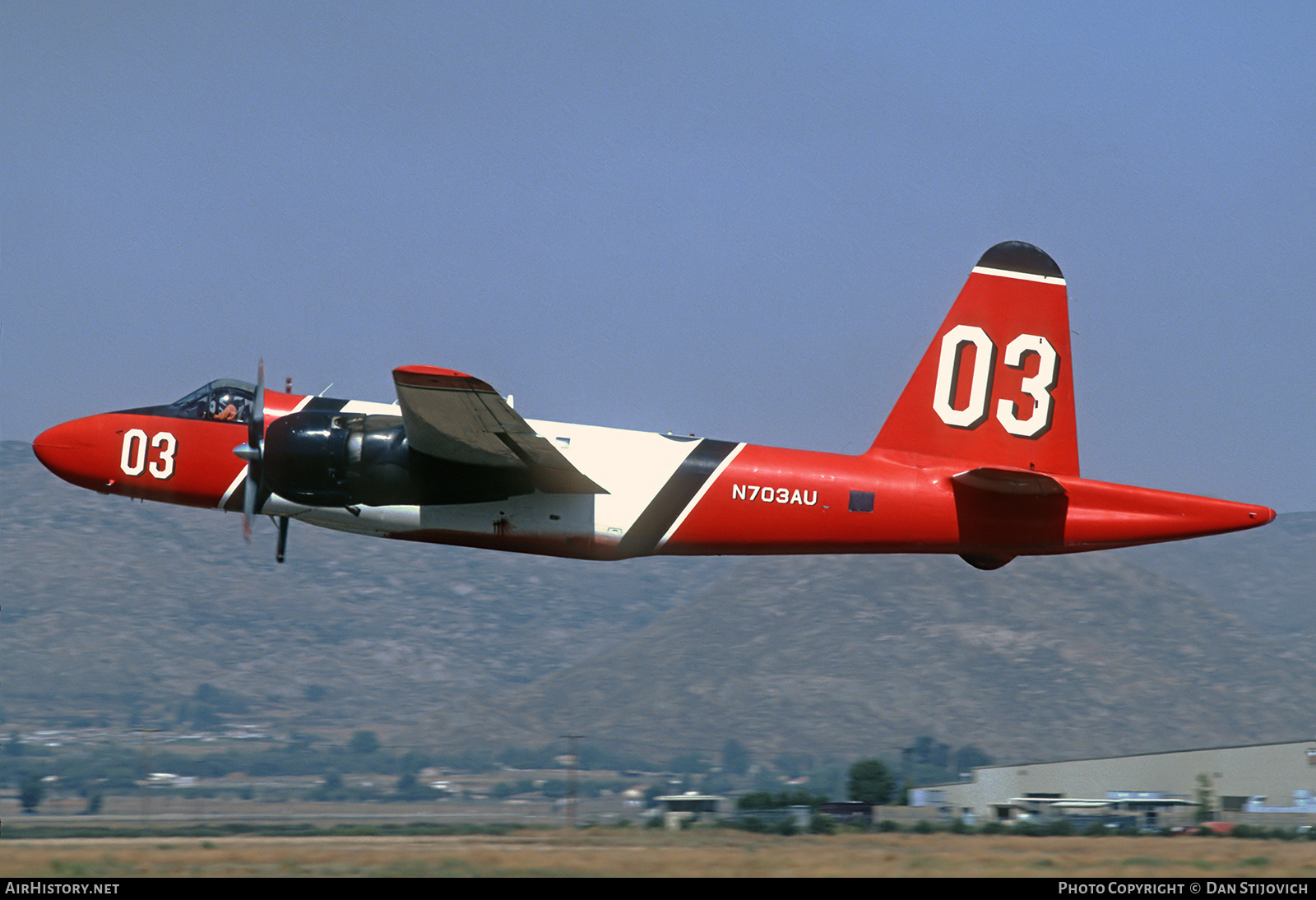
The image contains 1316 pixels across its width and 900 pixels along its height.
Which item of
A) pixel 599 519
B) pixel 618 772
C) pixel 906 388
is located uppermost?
pixel 906 388

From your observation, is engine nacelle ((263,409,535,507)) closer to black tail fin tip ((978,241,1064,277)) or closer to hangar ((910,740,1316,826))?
black tail fin tip ((978,241,1064,277))

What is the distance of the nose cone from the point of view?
91.0ft

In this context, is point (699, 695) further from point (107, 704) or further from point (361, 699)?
point (107, 704)

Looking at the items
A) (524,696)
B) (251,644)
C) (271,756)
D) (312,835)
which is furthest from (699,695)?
(312,835)

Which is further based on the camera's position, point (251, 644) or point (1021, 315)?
point (251, 644)

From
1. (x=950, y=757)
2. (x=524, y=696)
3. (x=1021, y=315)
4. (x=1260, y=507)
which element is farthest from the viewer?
(x=524, y=696)

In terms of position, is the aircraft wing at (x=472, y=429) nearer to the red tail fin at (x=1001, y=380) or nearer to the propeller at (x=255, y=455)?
the propeller at (x=255, y=455)

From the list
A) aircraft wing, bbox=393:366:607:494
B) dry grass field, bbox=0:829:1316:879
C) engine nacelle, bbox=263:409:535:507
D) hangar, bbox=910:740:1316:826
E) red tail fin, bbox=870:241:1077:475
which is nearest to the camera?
aircraft wing, bbox=393:366:607:494

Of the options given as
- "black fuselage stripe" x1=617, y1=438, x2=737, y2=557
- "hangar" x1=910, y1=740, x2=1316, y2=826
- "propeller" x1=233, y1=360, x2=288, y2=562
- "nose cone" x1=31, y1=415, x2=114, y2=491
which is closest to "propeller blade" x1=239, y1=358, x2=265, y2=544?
"propeller" x1=233, y1=360, x2=288, y2=562

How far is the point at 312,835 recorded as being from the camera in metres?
34.2

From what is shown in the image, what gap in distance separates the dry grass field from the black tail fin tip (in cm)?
1205

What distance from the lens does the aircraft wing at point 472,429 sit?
23.2 meters

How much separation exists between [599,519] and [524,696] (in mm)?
169715
